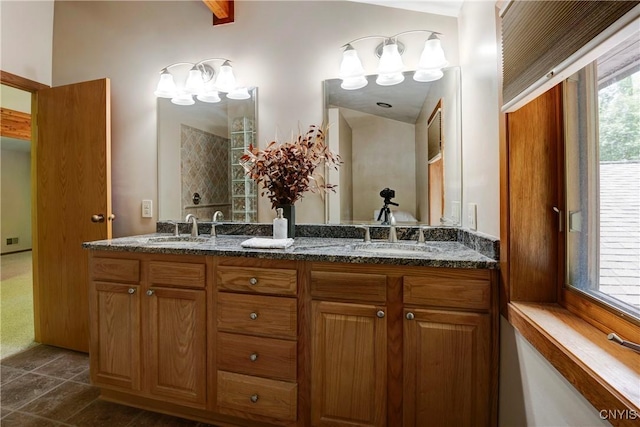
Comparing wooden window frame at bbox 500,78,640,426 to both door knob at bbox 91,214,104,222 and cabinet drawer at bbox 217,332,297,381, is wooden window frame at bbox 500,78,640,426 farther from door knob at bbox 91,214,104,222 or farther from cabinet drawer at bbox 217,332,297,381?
door knob at bbox 91,214,104,222

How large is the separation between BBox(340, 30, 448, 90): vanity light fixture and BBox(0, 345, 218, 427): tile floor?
80.4 inches

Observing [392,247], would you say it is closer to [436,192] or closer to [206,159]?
[436,192]

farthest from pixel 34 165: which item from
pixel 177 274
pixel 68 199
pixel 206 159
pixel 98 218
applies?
pixel 177 274

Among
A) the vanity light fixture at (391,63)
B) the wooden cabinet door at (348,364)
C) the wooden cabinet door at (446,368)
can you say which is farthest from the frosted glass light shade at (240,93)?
the wooden cabinet door at (446,368)

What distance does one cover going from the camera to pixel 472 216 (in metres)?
1.52

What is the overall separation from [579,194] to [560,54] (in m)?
0.44

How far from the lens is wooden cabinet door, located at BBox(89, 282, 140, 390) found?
63.7 inches

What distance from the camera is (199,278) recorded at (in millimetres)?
1509

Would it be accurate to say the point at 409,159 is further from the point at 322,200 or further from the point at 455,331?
the point at 455,331

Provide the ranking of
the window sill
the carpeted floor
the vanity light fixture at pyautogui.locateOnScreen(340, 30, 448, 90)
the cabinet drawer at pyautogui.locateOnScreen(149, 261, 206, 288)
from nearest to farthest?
the window sill, the cabinet drawer at pyautogui.locateOnScreen(149, 261, 206, 288), the vanity light fixture at pyautogui.locateOnScreen(340, 30, 448, 90), the carpeted floor

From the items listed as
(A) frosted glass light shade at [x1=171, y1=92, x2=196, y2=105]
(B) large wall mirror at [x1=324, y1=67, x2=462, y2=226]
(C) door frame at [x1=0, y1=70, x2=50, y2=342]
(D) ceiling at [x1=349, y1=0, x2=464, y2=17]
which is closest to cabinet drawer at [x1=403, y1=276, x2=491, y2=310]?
(B) large wall mirror at [x1=324, y1=67, x2=462, y2=226]

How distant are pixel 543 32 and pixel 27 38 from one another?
128 inches

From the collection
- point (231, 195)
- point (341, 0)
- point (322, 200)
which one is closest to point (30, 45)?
point (231, 195)

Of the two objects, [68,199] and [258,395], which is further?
[68,199]
